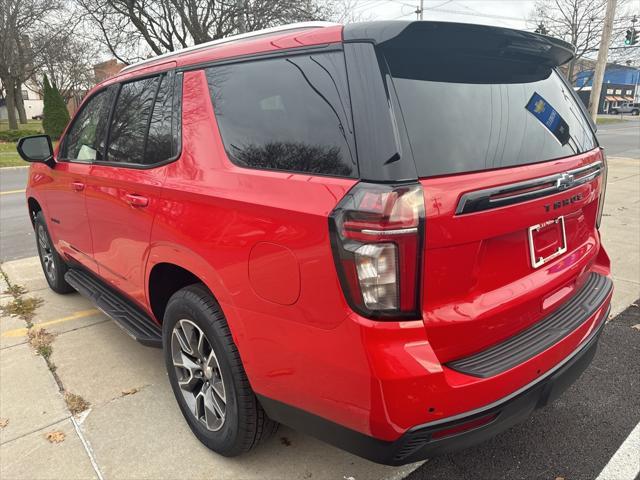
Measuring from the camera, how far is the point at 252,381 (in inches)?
79.2

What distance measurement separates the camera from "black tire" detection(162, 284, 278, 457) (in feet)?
6.95

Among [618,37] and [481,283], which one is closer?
[481,283]

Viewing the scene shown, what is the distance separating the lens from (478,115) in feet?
6.01

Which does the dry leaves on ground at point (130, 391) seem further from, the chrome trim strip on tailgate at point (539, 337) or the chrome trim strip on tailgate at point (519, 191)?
the chrome trim strip on tailgate at point (519, 191)

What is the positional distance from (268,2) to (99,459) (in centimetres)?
2021

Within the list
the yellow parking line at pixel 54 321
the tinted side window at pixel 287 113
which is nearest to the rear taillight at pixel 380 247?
the tinted side window at pixel 287 113

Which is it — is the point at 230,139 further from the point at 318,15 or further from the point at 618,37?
the point at 618,37

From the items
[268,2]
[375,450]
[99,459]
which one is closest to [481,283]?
[375,450]

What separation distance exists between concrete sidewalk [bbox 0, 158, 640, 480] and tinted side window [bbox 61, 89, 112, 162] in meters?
1.39

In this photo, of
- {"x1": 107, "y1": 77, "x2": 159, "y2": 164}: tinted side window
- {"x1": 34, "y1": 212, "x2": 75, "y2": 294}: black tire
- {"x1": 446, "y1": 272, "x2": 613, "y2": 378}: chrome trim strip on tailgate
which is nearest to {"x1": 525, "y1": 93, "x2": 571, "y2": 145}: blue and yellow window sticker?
{"x1": 446, "y1": 272, "x2": 613, "y2": 378}: chrome trim strip on tailgate

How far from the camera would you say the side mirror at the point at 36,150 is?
3814mm

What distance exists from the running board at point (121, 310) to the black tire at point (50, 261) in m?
0.66

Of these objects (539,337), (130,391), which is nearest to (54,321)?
(130,391)

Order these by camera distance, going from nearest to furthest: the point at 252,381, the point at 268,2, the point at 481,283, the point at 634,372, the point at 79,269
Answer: the point at 481,283
the point at 252,381
the point at 634,372
the point at 79,269
the point at 268,2
